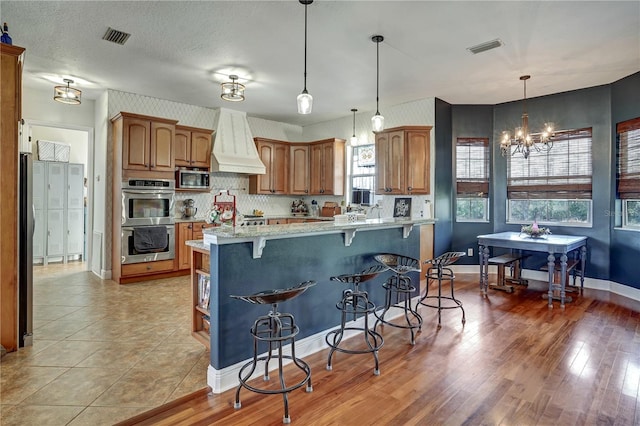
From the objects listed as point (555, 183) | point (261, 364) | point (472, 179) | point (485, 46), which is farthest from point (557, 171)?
point (261, 364)

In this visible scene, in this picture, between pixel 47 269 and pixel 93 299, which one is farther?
pixel 47 269

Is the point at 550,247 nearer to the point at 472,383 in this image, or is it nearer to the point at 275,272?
the point at 472,383

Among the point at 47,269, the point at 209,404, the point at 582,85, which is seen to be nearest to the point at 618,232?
the point at 582,85

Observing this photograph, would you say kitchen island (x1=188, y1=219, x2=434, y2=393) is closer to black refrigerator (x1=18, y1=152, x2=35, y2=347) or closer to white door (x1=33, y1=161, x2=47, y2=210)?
black refrigerator (x1=18, y1=152, x2=35, y2=347)

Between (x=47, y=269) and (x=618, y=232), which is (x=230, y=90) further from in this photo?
(x=618, y=232)

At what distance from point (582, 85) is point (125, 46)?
6340mm

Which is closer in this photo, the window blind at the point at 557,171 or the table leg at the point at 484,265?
the table leg at the point at 484,265

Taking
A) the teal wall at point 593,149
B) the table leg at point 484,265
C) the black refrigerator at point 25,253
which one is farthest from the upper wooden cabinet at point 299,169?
the black refrigerator at point 25,253

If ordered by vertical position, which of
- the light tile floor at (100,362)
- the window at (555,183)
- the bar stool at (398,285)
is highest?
the window at (555,183)

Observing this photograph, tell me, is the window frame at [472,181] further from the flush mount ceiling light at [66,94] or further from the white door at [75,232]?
the white door at [75,232]

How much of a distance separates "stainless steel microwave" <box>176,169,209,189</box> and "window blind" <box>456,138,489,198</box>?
15.3ft

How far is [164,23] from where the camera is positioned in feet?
11.2

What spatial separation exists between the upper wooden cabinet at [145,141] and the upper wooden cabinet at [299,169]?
8.35 ft

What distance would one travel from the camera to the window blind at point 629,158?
4.68m
